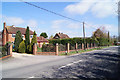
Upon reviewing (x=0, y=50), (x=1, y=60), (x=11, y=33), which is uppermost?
(x=11, y=33)

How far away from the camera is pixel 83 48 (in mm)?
30094

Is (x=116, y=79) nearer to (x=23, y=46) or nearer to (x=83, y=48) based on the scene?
(x=23, y=46)

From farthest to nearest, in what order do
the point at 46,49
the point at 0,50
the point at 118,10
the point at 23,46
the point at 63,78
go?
1. the point at 23,46
2. the point at 46,49
3. the point at 0,50
4. the point at 118,10
5. the point at 63,78

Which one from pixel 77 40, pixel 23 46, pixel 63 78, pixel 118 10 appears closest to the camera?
pixel 63 78

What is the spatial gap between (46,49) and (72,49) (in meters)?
6.73

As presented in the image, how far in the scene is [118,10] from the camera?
11945 mm

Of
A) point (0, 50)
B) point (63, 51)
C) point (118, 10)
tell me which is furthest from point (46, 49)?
point (118, 10)

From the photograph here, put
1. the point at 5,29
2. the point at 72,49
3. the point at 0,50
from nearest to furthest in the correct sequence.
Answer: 1. the point at 0,50
2. the point at 72,49
3. the point at 5,29

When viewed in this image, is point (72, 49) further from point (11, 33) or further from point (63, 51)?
point (11, 33)

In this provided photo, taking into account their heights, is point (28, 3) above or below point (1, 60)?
above

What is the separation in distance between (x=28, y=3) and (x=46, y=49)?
1140cm

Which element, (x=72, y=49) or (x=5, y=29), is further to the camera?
(x=5, y=29)

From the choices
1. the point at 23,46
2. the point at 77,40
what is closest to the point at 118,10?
the point at 23,46

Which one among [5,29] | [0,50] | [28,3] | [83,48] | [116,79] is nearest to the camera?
[116,79]
